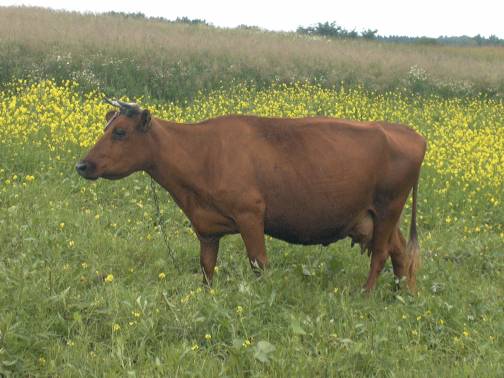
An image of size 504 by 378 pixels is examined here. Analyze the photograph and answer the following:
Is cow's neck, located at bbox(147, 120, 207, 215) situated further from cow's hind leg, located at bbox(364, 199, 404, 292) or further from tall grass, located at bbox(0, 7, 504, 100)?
tall grass, located at bbox(0, 7, 504, 100)

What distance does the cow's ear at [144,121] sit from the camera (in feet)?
18.2

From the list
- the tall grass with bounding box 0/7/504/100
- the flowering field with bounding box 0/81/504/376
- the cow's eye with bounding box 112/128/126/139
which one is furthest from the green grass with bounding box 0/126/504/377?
the tall grass with bounding box 0/7/504/100

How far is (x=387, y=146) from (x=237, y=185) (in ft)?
5.03

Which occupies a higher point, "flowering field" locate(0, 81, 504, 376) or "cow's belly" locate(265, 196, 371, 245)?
"cow's belly" locate(265, 196, 371, 245)

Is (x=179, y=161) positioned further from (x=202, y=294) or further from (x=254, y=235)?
(x=202, y=294)

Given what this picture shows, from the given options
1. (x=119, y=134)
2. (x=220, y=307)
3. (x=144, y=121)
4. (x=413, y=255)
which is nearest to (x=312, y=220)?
(x=413, y=255)

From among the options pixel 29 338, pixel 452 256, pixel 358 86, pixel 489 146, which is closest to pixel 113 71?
pixel 358 86

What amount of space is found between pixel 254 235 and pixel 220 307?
2.95 feet

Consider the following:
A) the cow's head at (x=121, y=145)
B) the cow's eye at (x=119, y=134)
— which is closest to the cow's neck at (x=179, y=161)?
the cow's head at (x=121, y=145)

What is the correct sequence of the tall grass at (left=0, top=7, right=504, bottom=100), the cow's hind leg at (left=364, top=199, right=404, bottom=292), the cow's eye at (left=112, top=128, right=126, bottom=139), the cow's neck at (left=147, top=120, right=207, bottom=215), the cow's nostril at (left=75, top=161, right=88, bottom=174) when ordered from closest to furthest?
the cow's nostril at (left=75, top=161, right=88, bottom=174), the cow's eye at (left=112, top=128, right=126, bottom=139), the cow's neck at (left=147, top=120, right=207, bottom=215), the cow's hind leg at (left=364, top=199, right=404, bottom=292), the tall grass at (left=0, top=7, right=504, bottom=100)

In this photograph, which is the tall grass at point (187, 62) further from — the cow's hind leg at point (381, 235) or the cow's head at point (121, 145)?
the cow's hind leg at point (381, 235)

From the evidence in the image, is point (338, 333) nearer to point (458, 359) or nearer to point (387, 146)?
point (458, 359)

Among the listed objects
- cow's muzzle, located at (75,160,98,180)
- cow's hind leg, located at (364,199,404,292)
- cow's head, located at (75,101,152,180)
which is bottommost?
cow's hind leg, located at (364,199,404,292)

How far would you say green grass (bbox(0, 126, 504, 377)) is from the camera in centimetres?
437
